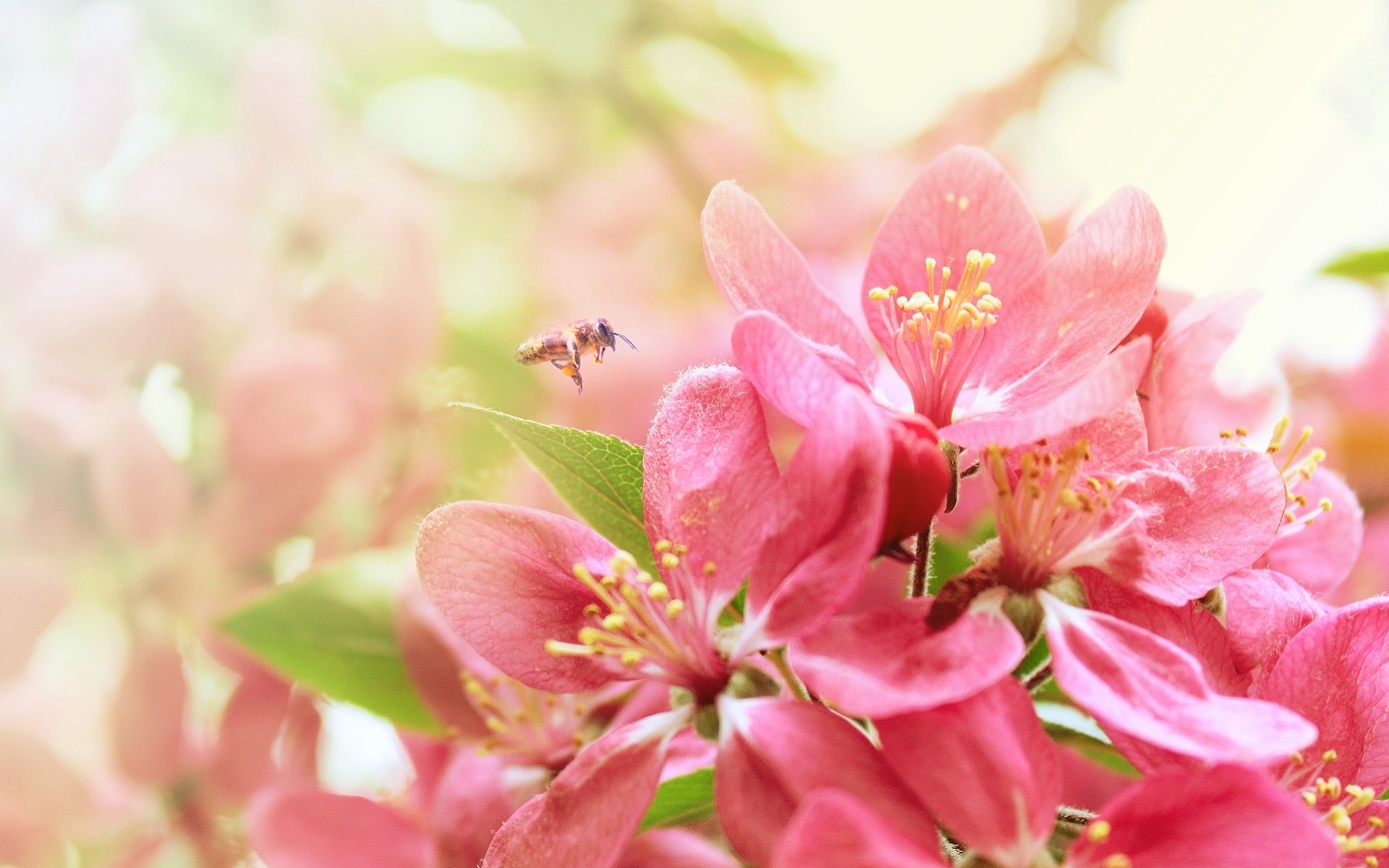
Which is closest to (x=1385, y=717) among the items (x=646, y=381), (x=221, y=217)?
(x=646, y=381)

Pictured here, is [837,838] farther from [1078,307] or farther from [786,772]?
[1078,307]

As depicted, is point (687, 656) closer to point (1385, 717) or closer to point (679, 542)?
point (679, 542)

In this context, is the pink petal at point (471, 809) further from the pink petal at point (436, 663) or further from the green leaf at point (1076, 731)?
the green leaf at point (1076, 731)

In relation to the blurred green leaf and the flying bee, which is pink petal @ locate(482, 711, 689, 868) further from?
the blurred green leaf

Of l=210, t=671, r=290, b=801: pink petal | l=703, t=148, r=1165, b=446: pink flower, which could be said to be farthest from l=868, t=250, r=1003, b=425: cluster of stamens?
l=210, t=671, r=290, b=801: pink petal

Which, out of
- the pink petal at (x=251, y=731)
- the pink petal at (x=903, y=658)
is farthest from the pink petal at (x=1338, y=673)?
the pink petal at (x=251, y=731)

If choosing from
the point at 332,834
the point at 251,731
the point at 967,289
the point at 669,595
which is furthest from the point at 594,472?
the point at 251,731

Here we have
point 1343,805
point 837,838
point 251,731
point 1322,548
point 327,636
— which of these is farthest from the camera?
point 251,731
